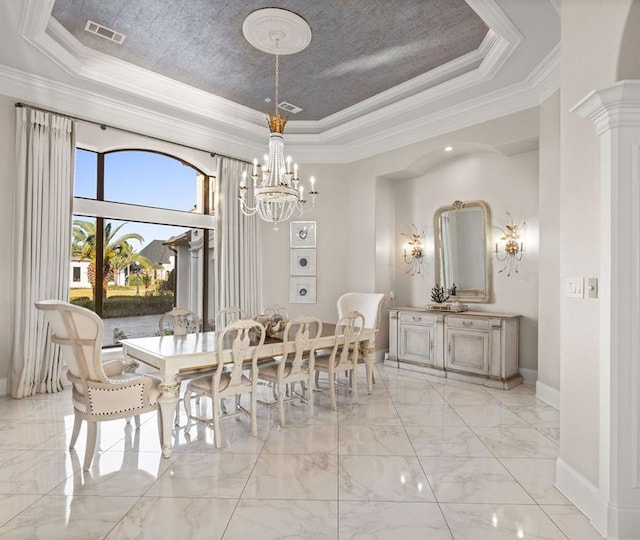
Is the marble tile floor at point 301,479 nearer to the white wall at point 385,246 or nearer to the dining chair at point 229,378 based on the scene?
the dining chair at point 229,378

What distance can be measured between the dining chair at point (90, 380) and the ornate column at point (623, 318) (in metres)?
2.83

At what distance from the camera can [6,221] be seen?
415 centimetres

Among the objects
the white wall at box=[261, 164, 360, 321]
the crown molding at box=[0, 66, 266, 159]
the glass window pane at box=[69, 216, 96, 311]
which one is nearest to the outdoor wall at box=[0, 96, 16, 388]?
→ the crown molding at box=[0, 66, 266, 159]

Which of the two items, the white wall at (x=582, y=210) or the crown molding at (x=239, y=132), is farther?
the crown molding at (x=239, y=132)

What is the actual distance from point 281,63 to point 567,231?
129 inches

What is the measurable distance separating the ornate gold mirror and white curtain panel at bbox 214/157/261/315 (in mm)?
2786

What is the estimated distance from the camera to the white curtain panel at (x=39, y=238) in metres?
4.11

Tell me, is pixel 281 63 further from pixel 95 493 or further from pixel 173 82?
pixel 95 493

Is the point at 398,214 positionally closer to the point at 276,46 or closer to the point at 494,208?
the point at 494,208

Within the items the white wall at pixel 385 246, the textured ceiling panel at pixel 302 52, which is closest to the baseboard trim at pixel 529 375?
the white wall at pixel 385 246

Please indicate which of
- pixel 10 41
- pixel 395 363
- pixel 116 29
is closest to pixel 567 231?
pixel 395 363

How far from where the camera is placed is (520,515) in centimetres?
217

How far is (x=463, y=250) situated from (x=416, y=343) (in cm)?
148

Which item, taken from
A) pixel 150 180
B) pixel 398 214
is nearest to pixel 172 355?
pixel 150 180
